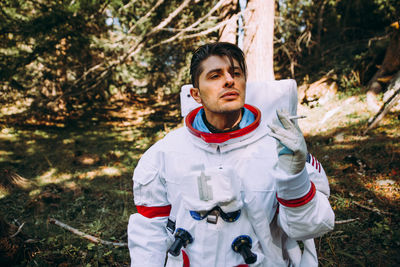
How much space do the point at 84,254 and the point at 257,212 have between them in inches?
125

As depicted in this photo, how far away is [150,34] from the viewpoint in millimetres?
5785

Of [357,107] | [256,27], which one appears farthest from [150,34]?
[357,107]

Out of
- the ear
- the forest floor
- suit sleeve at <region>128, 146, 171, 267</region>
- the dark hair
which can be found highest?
the dark hair

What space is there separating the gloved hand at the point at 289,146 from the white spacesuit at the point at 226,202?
0.05m

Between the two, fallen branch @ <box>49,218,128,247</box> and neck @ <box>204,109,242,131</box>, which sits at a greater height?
neck @ <box>204,109,242,131</box>

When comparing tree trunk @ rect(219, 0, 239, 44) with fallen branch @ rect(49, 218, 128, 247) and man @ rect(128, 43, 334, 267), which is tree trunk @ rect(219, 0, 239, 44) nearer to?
man @ rect(128, 43, 334, 267)

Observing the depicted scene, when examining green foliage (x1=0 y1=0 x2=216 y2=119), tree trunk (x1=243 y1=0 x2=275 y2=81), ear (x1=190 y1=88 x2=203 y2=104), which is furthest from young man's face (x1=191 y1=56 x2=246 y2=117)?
tree trunk (x1=243 y1=0 x2=275 y2=81)

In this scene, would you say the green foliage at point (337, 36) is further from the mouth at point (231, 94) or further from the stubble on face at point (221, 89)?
the mouth at point (231, 94)

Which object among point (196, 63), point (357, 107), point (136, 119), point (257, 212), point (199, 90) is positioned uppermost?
point (196, 63)

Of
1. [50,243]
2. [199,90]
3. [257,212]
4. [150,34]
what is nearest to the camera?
[257,212]

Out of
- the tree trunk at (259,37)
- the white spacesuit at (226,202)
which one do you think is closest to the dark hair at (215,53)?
the white spacesuit at (226,202)

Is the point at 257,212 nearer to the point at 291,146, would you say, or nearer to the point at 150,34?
the point at 291,146

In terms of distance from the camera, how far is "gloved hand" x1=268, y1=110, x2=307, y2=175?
1320 millimetres

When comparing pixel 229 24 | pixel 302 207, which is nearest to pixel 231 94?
pixel 302 207
